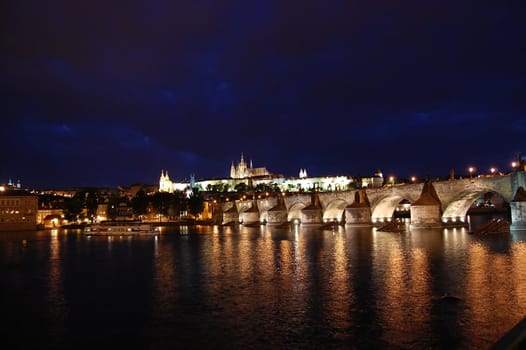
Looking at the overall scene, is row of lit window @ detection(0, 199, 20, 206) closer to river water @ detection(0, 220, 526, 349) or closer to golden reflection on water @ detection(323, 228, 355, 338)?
river water @ detection(0, 220, 526, 349)

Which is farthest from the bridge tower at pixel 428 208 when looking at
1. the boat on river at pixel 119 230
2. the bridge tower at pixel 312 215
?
the boat on river at pixel 119 230

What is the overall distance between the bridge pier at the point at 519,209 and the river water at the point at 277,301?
285 inches

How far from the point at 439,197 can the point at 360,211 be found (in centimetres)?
1370

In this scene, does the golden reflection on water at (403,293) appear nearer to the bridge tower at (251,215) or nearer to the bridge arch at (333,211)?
the bridge arch at (333,211)

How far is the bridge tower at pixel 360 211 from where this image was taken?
187 feet

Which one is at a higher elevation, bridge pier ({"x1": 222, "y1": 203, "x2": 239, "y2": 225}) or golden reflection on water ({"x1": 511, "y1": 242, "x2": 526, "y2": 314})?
bridge pier ({"x1": 222, "y1": 203, "x2": 239, "y2": 225})

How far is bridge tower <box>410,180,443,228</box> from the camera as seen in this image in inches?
1750

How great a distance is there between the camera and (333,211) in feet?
221

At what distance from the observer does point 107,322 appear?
14.1m

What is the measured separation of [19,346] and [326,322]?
8.28 m

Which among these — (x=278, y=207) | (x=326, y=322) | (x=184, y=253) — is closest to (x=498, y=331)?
(x=326, y=322)

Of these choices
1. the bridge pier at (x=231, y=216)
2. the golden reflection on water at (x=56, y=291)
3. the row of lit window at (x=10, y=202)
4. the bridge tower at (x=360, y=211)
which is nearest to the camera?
the golden reflection on water at (x=56, y=291)

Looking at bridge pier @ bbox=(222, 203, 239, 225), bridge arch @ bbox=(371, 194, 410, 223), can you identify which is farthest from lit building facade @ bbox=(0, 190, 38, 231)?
bridge arch @ bbox=(371, 194, 410, 223)

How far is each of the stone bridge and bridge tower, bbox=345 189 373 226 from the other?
0.51 m
